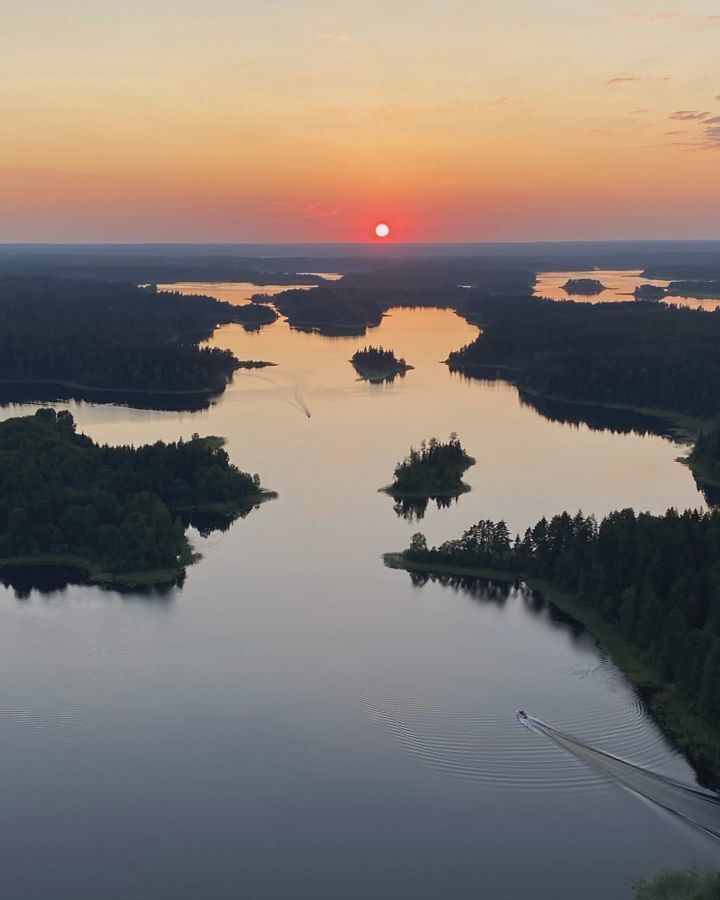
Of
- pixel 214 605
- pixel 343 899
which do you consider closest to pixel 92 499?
pixel 214 605

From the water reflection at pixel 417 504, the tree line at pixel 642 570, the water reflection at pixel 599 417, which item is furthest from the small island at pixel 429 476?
the water reflection at pixel 599 417

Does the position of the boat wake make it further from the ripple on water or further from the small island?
the small island

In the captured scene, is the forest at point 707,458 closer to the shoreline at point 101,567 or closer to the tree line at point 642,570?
the tree line at point 642,570

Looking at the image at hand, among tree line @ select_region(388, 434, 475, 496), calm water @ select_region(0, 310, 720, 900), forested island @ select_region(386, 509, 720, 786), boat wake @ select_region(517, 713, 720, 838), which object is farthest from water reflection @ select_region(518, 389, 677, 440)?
boat wake @ select_region(517, 713, 720, 838)

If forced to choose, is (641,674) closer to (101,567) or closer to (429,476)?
(101,567)

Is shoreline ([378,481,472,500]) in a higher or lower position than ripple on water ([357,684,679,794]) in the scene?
higher

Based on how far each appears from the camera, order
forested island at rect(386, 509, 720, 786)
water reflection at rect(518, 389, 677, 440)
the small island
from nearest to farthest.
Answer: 1. forested island at rect(386, 509, 720, 786)
2. the small island
3. water reflection at rect(518, 389, 677, 440)
